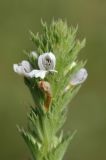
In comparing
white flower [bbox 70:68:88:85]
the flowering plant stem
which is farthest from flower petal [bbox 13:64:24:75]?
white flower [bbox 70:68:88:85]

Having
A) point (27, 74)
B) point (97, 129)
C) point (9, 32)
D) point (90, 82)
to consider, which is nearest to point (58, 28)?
point (27, 74)

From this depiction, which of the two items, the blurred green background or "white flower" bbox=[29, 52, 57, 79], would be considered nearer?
"white flower" bbox=[29, 52, 57, 79]

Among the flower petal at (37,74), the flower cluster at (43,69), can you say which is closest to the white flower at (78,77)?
the flower cluster at (43,69)

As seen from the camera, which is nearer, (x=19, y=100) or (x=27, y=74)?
(x=27, y=74)

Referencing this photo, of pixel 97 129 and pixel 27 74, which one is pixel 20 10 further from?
pixel 27 74

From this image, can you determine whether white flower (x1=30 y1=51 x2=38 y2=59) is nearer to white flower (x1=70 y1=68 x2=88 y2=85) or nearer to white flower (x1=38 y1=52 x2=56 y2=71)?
white flower (x1=38 y1=52 x2=56 y2=71)

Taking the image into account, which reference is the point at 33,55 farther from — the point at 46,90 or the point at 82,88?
the point at 82,88

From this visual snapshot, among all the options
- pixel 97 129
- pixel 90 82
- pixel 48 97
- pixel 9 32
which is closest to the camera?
pixel 48 97
